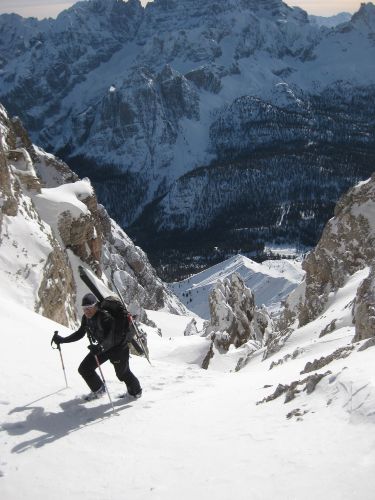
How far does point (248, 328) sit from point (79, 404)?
169ft

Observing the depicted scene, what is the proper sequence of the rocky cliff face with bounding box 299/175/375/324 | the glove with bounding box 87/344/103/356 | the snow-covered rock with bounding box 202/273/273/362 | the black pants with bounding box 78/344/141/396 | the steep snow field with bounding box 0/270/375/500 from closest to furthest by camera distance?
the steep snow field with bounding box 0/270/375/500 → the glove with bounding box 87/344/103/356 → the black pants with bounding box 78/344/141/396 → the rocky cliff face with bounding box 299/175/375/324 → the snow-covered rock with bounding box 202/273/273/362

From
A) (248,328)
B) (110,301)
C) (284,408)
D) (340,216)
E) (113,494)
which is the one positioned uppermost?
(110,301)

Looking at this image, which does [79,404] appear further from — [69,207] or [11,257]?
[69,207]

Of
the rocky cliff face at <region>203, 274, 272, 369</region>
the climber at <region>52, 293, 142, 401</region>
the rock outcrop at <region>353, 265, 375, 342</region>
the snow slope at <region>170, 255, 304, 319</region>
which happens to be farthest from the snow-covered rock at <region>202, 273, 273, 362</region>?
the snow slope at <region>170, 255, 304, 319</region>

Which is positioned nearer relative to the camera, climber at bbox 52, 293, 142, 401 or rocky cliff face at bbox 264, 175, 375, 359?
climber at bbox 52, 293, 142, 401

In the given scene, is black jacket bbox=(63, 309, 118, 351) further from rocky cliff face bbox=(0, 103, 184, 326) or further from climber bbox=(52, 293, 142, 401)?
rocky cliff face bbox=(0, 103, 184, 326)

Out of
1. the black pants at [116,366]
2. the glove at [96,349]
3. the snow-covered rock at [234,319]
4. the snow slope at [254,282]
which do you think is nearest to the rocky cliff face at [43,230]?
the snow-covered rock at [234,319]

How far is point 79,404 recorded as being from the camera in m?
11.8

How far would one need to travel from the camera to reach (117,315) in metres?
12.1

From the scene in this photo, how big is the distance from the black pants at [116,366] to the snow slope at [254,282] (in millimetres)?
104359

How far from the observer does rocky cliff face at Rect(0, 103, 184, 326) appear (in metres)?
30.3

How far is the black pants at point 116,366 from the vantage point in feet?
39.9

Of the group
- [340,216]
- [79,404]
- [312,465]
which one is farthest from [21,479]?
[340,216]

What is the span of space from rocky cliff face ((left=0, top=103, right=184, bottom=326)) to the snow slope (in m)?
53.6
